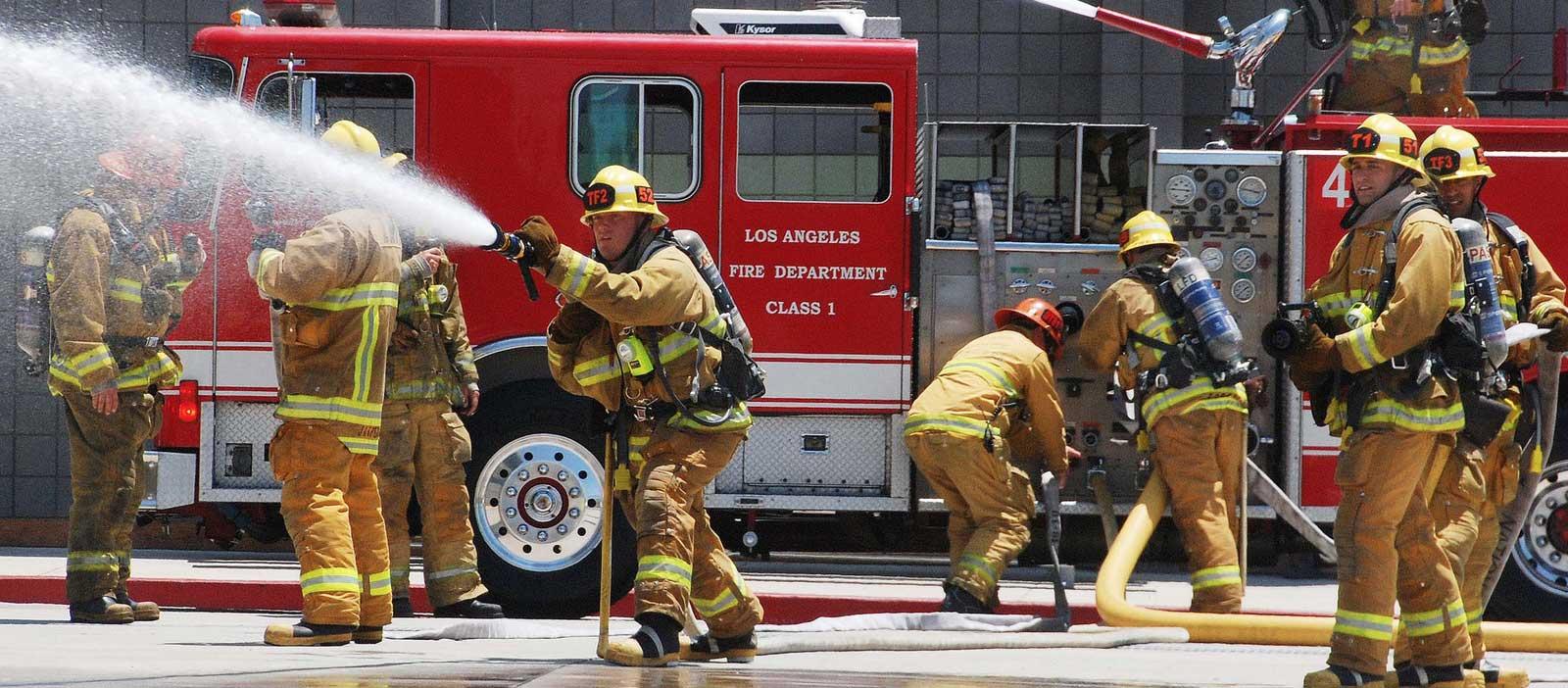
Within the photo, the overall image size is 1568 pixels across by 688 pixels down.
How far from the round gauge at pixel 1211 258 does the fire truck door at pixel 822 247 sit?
53.8 inches

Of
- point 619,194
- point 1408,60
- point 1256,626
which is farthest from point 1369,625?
point 1408,60

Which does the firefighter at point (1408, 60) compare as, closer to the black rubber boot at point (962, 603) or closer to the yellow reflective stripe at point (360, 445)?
the black rubber boot at point (962, 603)

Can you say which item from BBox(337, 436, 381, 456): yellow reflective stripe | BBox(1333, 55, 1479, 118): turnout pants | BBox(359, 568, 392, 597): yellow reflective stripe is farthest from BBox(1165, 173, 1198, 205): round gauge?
BBox(359, 568, 392, 597): yellow reflective stripe

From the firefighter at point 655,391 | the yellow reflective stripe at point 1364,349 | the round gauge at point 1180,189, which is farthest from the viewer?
the round gauge at point 1180,189

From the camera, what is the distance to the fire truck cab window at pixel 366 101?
25.9 feet

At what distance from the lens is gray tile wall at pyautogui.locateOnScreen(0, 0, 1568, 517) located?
11648mm

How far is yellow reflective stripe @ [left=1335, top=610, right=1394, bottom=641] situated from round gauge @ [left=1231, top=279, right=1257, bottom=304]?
2.73m

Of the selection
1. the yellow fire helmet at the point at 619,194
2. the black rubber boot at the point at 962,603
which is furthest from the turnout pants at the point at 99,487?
the black rubber boot at the point at 962,603

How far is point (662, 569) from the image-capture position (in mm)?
5961

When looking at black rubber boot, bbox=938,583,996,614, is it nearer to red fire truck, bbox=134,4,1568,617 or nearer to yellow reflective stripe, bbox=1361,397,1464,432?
red fire truck, bbox=134,4,1568,617

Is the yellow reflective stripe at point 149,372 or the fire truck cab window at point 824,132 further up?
the fire truck cab window at point 824,132

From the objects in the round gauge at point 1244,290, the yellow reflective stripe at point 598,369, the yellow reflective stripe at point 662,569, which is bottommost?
the yellow reflective stripe at point 662,569

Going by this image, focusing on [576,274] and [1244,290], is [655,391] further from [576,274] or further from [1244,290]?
[1244,290]

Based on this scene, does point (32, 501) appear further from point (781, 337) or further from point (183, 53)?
point (781, 337)
